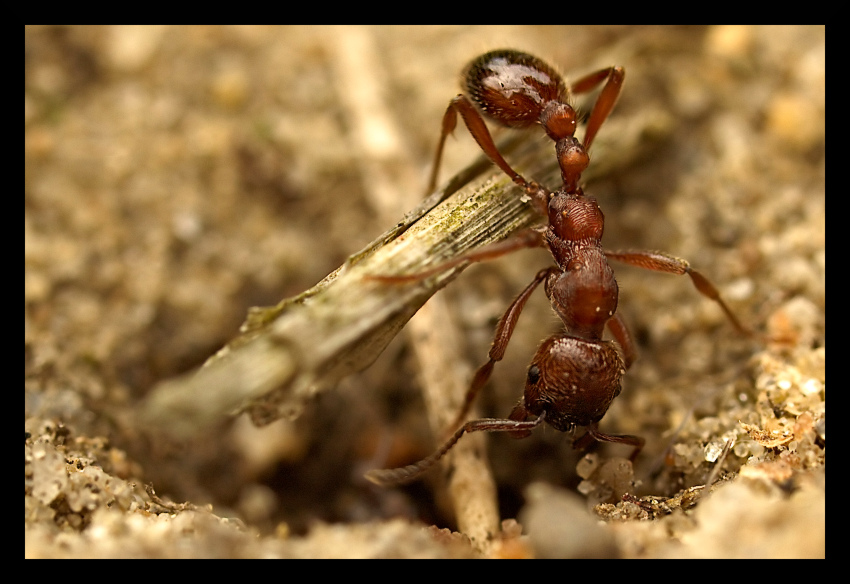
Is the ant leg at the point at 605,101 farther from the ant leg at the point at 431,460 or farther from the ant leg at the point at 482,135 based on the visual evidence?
the ant leg at the point at 431,460

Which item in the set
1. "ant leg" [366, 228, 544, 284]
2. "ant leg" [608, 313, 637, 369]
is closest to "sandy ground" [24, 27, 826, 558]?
"ant leg" [608, 313, 637, 369]

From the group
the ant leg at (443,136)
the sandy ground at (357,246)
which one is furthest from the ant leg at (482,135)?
the sandy ground at (357,246)

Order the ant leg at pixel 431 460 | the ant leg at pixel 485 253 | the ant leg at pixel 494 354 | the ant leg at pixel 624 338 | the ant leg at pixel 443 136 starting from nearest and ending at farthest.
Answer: the ant leg at pixel 485 253 → the ant leg at pixel 431 460 → the ant leg at pixel 494 354 → the ant leg at pixel 624 338 → the ant leg at pixel 443 136

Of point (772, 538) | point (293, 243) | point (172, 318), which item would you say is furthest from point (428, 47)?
point (772, 538)

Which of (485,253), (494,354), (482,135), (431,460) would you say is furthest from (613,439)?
(482,135)

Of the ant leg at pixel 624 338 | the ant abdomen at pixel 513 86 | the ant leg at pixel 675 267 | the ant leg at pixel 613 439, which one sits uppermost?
the ant abdomen at pixel 513 86

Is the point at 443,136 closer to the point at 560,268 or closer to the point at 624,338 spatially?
the point at 560,268

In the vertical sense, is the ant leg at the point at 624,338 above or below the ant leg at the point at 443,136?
below
